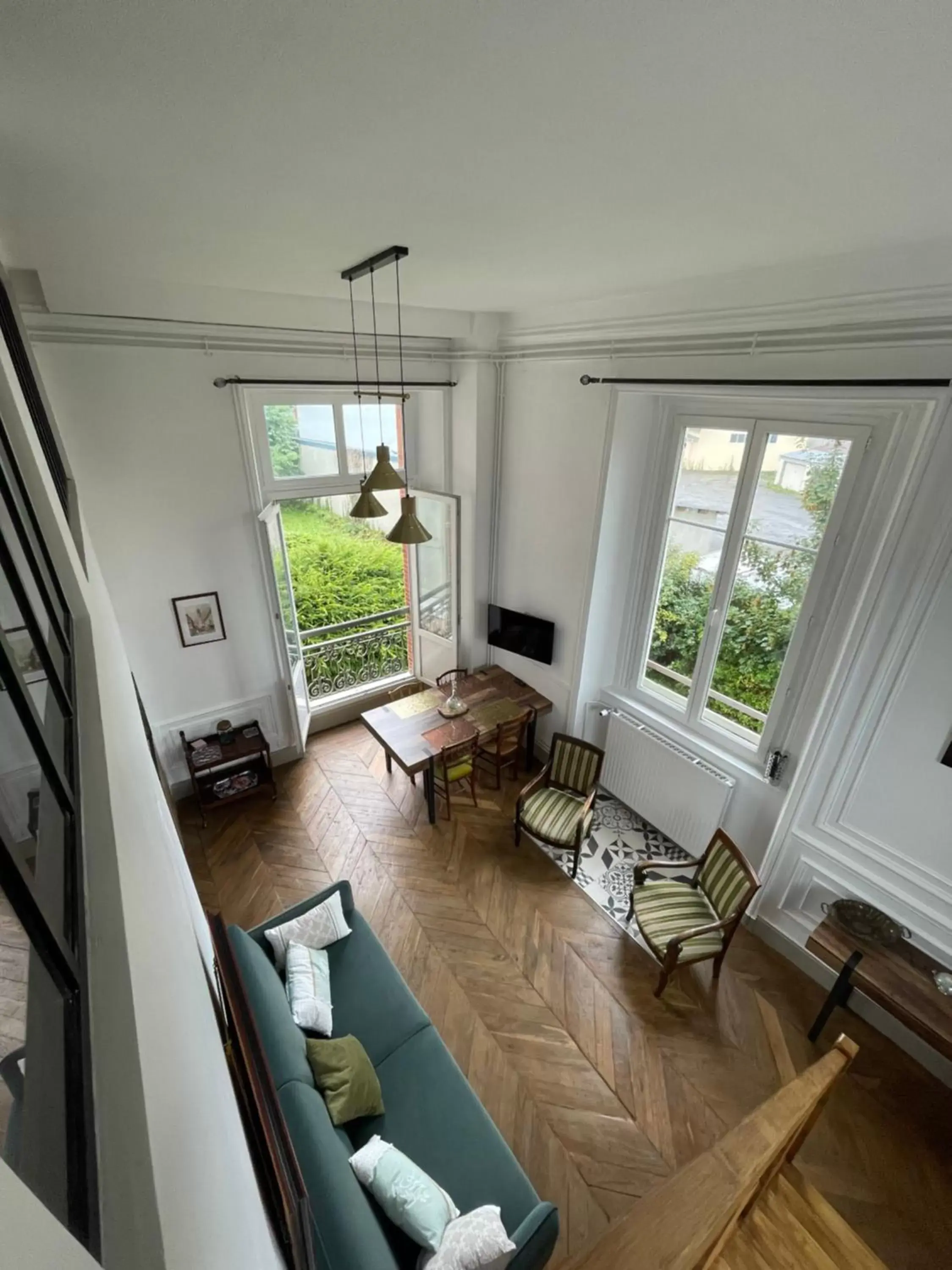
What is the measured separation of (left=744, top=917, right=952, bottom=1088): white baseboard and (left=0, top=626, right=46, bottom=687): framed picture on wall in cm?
340

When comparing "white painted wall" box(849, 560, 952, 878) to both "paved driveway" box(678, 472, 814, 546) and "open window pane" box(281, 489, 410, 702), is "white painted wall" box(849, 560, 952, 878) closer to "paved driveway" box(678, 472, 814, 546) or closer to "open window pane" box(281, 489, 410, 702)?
"paved driveway" box(678, 472, 814, 546)

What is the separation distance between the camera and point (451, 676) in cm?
534

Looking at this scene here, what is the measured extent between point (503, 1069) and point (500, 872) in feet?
3.94

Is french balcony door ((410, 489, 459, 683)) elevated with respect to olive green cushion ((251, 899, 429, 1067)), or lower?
elevated

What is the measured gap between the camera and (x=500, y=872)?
385cm

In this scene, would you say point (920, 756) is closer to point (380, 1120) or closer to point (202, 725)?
point (380, 1120)

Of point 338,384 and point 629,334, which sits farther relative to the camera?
point 338,384

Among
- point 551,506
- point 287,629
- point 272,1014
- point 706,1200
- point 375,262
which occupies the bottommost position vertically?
point 272,1014

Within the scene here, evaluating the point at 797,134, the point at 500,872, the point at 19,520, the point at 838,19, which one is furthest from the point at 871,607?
the point at 19,520

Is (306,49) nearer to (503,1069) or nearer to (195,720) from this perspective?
(503,1069)

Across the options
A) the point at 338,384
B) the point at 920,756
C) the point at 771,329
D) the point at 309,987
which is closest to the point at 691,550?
the point at 771,329

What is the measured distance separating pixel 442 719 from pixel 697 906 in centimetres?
213

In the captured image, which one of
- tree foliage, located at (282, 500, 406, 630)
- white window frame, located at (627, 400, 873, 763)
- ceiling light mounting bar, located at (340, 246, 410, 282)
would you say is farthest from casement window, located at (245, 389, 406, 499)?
Answer: tree foliage, located at (282, 500, 406, 630)

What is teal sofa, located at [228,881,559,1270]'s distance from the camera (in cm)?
185
